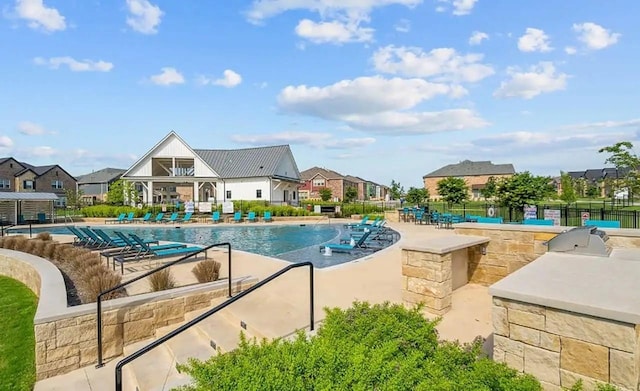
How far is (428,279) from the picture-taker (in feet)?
16.3

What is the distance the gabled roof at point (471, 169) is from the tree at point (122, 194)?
2365 inches

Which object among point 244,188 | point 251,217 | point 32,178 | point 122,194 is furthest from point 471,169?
point 32,178

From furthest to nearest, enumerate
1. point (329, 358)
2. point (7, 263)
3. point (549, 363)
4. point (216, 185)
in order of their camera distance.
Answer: point (216, 185) < point (7, 263) < point (549, 363) < point (329, 358)

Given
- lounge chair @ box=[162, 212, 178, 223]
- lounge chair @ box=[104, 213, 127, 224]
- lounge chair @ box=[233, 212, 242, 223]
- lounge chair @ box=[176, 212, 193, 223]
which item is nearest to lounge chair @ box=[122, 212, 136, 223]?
lounge chair @ box=[104, 213, 127, 224]

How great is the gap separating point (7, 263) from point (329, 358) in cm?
1206

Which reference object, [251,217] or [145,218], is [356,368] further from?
[145,218]

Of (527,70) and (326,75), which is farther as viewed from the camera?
(326,75)

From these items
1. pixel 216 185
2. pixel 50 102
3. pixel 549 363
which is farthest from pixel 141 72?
pixel 216 185

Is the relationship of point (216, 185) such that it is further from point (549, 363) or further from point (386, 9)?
point (549, 363)

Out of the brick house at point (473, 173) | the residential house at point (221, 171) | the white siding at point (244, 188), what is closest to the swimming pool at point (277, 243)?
the residential house at point (221, 171)

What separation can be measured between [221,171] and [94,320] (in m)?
34.5

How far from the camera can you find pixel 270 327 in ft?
15.4

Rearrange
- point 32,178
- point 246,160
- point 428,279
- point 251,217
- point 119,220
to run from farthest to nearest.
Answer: point 32,178 < point 246,160 < point 119,220 < point 251,217 < point 428,279

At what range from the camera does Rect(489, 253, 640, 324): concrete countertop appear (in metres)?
2.28
